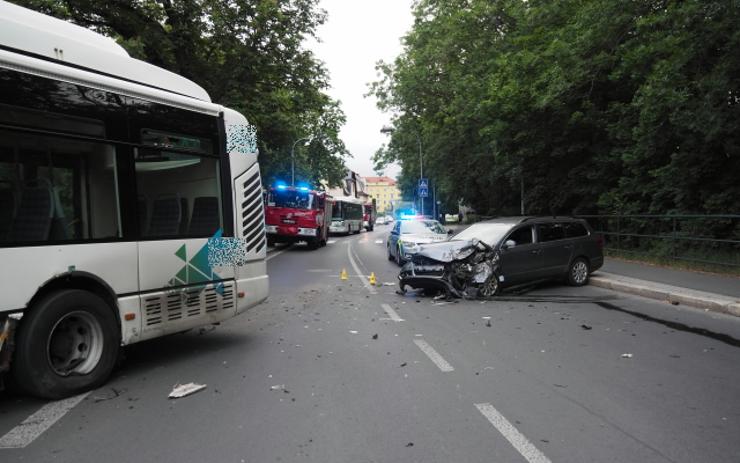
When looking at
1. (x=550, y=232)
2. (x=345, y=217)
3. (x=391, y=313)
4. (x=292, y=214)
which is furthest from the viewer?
(x=345, y=217)

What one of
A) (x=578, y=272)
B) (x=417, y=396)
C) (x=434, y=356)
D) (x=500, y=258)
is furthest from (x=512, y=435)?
(x=578, y=272)

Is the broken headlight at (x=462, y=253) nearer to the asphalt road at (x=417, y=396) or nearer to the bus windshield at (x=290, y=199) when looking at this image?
the asphalt road at (x=417, y=396)

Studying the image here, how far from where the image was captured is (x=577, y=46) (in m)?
15.1

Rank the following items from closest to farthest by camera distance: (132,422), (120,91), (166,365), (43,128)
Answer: (132,422)
(43,128)
(120,91)
(166,365)

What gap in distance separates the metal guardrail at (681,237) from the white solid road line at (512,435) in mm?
10376

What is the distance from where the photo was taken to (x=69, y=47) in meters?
5.02

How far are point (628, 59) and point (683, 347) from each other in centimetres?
965

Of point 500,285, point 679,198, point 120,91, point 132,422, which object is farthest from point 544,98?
point 132,422

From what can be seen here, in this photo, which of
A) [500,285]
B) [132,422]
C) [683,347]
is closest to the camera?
[132,422]

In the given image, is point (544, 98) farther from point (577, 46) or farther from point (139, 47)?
point (139, 47)

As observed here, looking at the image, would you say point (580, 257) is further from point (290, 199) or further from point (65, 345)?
point (290, 199)

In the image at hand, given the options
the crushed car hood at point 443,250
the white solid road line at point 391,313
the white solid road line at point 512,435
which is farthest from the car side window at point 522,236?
the white solid road line at point 512,435

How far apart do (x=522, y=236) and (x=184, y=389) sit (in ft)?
26.9

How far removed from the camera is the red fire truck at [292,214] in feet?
86.8
